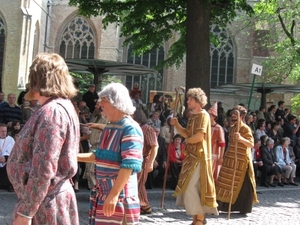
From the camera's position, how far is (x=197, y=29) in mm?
12219

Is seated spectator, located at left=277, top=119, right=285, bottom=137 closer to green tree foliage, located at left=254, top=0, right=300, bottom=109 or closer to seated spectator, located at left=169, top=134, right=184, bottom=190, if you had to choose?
green tree foliage, located at left=254, top=0, right=300, bottom=109

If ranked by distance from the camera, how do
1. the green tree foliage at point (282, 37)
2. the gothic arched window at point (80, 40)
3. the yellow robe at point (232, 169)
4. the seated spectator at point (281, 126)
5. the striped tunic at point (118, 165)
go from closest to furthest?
the striped tunic at point (118, 165) → the yellow robe at point (232, 169) → the seated spectator at point (281, 126) → the green tree foliage at point (282, 37) → the gothic arched window at point (80, 40)

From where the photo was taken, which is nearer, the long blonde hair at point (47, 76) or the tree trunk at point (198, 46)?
the long blonde hair at point (47, 76)

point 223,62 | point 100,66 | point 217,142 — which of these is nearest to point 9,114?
point 100,66

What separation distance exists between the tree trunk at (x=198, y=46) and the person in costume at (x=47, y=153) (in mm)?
9295

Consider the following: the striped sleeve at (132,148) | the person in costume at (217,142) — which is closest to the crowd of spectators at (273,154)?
the person in costume at (217,142)

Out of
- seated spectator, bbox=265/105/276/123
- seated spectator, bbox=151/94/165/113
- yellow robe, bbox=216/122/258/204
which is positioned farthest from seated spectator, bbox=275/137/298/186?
yellow robe, bbox=216/122/258/204

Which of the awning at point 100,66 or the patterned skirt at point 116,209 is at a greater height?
the awning at point 100,66

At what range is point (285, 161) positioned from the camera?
13828mm

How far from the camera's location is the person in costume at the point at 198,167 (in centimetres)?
688

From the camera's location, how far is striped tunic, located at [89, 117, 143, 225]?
3848 mm

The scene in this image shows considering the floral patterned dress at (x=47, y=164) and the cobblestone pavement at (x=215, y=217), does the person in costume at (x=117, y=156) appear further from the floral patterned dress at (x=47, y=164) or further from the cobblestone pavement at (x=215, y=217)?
the cobblestone pavement at (x=215, y=217)

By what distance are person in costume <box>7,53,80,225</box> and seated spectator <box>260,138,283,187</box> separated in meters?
10.5

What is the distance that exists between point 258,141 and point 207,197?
22.2 ft
